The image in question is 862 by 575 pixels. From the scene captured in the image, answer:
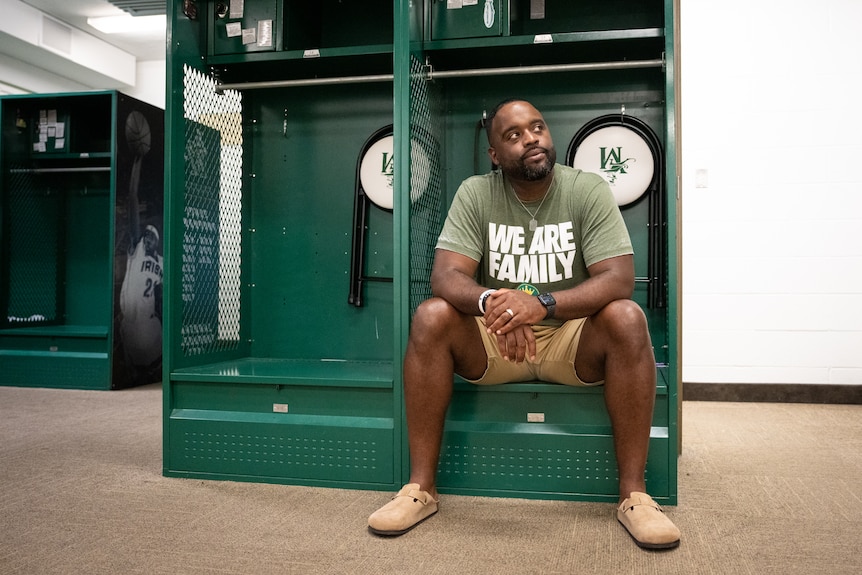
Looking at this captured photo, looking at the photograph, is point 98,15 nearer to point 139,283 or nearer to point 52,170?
point 52,170

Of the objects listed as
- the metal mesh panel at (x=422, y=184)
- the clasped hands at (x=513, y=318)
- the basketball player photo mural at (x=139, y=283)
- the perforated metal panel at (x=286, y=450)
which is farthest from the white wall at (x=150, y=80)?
the clasped hands at (x=513, y=318)

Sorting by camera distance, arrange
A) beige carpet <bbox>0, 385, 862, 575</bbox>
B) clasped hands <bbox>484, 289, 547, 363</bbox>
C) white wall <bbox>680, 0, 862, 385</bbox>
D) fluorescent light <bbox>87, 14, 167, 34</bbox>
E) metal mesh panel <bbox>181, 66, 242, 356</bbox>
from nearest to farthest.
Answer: beige carpet <bbox>0, 385, 862, 575</bbox> → clasped hands <bbox>484, 289, 547, 363</bbox> → metal mesh panel <bbox>181, 66, 242, 356</bbox> → white wall <bbox>680, 0, 862, 385</bbox> → fluorescent light <bbox>87, 14, 167, 34</bbox>

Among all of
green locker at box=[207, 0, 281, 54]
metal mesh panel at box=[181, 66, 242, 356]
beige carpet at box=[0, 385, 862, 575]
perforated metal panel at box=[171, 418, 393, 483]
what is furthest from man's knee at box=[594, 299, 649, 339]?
green locker at box=[207, 0, 281, 54]

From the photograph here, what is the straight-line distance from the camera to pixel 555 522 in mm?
1887

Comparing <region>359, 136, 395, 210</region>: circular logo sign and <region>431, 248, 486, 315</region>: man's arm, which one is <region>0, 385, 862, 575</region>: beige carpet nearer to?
<region>431, 248, 486, 315</region>: man's arm

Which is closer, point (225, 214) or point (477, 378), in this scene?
point (477, 378)

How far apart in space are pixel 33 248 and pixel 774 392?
4978 mm

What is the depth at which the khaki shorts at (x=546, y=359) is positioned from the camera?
80.0 inches

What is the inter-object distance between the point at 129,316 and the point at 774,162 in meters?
4.13

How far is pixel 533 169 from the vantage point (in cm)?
212

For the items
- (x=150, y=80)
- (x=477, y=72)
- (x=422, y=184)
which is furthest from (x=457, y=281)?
(x=150, y=80)

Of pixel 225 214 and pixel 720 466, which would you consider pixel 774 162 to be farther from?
pixel 225 214

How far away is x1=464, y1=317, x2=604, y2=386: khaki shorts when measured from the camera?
2.03 metres

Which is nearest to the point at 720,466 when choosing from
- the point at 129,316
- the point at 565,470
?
the point at 565,470
